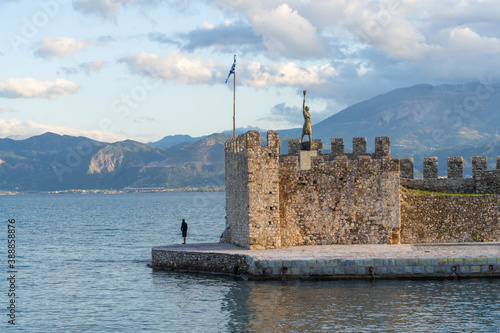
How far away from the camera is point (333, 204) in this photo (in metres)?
30.8

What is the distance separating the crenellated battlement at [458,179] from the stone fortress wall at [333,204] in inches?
2.6

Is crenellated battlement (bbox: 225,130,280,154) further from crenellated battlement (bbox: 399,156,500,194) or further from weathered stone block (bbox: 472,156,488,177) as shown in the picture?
→ weathered stone block (bbox: 472,156,488,177)

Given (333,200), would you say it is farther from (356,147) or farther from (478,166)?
(478,166)

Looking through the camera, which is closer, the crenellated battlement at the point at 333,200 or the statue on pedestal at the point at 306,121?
the crenellated battlement at the point at 333,200

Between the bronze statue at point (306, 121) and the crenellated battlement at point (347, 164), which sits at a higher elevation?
the bronze statue at point (306, 121)

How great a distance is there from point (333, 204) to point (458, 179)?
6.84 metres

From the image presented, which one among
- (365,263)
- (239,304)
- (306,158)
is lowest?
(239,304)

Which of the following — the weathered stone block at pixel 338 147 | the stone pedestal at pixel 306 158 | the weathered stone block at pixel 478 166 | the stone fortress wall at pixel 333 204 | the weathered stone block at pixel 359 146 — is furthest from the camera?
the weathered stone block at pixel 338 147

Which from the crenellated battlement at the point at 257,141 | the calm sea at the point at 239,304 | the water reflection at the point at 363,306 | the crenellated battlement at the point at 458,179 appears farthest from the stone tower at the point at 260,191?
the crenellated battlement at the point at 458,179

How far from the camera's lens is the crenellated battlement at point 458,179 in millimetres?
32969

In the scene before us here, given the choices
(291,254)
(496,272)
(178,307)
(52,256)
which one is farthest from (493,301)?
(52,256)

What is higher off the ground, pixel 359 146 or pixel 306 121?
pixel 306 121

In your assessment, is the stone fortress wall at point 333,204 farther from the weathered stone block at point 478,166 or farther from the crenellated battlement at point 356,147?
the crenellated battlement at point 356,147

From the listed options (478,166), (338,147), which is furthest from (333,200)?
(478,166)
